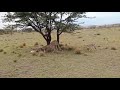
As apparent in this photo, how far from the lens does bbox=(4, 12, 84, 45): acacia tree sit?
1572 centimetres

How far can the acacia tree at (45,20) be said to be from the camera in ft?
51.6

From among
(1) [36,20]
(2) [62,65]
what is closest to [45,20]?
(1) [36,20]

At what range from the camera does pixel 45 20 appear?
15742mm

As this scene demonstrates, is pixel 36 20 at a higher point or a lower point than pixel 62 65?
higher

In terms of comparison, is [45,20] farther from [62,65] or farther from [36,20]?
[62,65]

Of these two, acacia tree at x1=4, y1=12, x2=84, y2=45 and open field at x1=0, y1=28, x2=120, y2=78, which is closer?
open field at x1=0, y1=28, x2=120, y2=78

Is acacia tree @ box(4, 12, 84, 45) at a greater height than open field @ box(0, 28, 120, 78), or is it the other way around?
acacia tree @ box(4, 12, 84, 45)

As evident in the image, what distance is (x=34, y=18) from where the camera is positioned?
1599 cm

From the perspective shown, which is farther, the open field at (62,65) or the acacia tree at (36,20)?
the acacia tree at (36,20)
